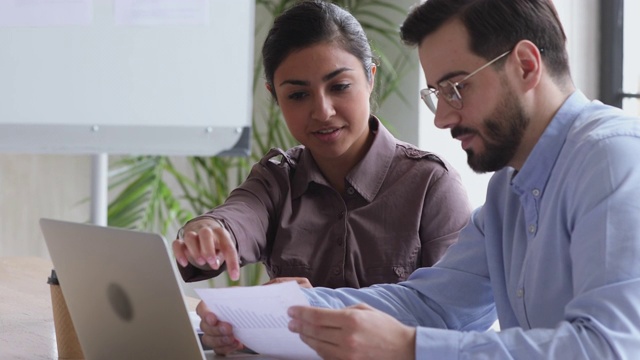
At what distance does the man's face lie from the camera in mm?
1451

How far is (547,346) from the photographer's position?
46.8 inches

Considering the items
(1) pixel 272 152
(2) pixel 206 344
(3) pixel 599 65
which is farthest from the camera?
(3) pixel 599 65

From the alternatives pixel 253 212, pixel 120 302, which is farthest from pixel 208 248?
pixel 253 212

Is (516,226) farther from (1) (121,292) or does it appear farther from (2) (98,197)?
(2) (98,197)

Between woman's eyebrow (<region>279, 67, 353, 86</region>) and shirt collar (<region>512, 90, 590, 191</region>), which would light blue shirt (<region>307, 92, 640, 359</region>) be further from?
woman's eyebrow (<region>279, 67, 353, 86</region>)

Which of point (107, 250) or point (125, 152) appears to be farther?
point (125, 152)

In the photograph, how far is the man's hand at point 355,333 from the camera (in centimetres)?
124

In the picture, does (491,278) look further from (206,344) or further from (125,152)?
(125,152)

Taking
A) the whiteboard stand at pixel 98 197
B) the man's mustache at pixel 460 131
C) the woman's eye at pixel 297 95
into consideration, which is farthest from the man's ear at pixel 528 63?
the whiteboard stand at pixel 98 197

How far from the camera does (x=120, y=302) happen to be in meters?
1.38

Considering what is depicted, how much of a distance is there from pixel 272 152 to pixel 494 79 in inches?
32.5

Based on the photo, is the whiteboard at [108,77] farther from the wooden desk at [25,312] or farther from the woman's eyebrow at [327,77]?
the wooden desk at [25,312]

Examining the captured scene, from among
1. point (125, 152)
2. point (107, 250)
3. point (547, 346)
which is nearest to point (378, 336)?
point (547, 346)

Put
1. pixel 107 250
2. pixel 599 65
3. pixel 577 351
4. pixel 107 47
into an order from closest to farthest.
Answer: pixel 577 351 → pixel 107 250 → pixel 107 47 → pixel 599 65
